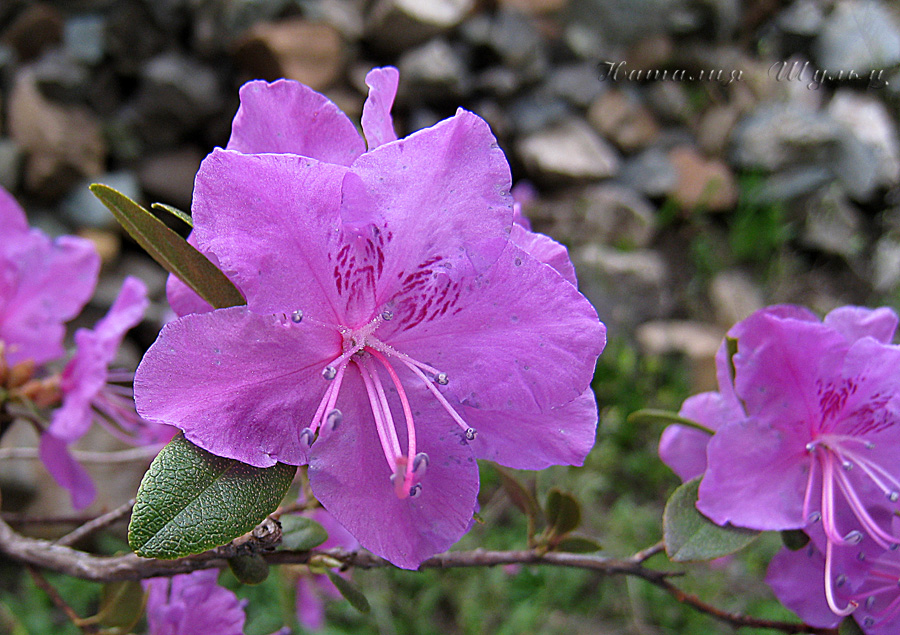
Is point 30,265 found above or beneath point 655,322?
above

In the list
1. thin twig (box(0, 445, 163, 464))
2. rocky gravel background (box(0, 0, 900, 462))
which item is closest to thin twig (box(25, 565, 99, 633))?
thin twig (box(0, 445, 163, 464))

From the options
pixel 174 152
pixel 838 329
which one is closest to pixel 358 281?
pixel 838 329

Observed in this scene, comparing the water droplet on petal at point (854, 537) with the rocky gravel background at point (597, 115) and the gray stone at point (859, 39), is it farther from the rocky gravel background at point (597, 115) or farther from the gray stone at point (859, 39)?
the gray stone at point (859, 39)

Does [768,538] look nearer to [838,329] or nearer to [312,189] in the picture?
[838,329]

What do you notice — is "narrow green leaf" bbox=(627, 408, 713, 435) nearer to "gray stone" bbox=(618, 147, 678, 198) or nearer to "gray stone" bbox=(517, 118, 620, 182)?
"gray stone" bbox=(517, 118, 620, 182)

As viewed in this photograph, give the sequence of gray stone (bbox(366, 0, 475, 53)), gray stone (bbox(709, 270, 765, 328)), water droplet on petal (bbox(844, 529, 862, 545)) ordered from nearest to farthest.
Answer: water droplet on petal (bbox(844, 529, 862, 545)) → gray stone (bbox(366, 0, 475, 53)) → gray stone (bbox(709, 270, 765, 328))

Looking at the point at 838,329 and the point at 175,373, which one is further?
the point at 838,329

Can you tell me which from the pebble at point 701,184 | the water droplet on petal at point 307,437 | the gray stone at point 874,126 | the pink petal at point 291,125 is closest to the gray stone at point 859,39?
the gray stone at point 874,126

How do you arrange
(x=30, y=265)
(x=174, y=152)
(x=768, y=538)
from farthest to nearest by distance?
1. (x=174, y=152)
2. (x=768, y=538)
3. (x=30, y=265)
